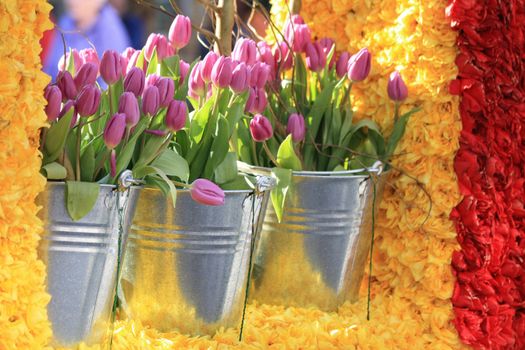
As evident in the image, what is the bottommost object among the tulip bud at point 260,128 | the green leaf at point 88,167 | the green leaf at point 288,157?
the green leaf at point 88,167

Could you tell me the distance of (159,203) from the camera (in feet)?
5.36

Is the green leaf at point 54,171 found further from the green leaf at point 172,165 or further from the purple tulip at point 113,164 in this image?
the green leaf at point 172,165

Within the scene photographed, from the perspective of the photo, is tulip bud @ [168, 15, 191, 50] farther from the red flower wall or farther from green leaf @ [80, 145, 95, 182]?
the red flower wall

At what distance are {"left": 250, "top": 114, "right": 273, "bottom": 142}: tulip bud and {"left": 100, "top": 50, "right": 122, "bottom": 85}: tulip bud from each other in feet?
1.02

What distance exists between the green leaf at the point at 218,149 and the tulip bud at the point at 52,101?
35 cm

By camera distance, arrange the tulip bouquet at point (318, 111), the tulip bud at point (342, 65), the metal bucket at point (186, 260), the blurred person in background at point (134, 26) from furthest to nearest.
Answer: the blurred person in background at point (134, 26) < the tulip bud at point (342, 65) < the tulip bouquet at point (318, 111) < the metal bucket at point (186, 260)

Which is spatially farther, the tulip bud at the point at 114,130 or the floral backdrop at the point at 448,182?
the floral backdrop at the point at 448,182

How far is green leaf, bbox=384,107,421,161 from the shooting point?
6.77ft

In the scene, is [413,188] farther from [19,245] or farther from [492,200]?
[19,245]

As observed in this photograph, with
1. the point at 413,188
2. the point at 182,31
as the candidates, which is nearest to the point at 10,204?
the point at 182,31

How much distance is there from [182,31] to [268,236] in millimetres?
475

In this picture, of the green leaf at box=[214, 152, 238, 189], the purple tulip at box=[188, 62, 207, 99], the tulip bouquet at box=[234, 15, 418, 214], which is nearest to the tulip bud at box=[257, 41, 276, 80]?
the tulip bouquet at box=[234, 15, 418, 214]

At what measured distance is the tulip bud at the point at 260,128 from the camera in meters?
1.77

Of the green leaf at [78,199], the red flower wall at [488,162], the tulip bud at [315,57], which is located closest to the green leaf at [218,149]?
the green leaf at [78,199]
